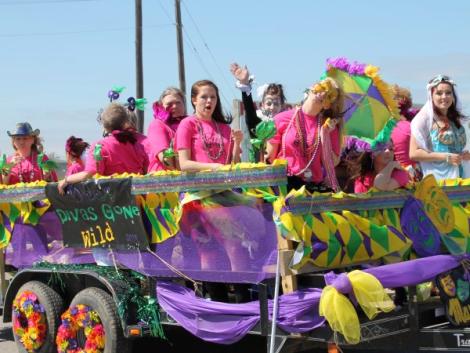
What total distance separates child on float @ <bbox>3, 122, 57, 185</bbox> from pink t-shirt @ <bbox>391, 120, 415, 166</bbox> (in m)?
3.25

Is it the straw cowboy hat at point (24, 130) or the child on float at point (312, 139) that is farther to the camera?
the straw cowboy hat at point (24, 130)

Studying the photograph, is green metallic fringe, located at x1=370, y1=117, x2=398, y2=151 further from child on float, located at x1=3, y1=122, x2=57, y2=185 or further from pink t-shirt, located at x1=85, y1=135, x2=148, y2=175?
child on float, located at x1=3, y1=122, x2=57, y2=185

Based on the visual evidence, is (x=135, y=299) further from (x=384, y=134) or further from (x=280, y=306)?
(x=384, y=134)

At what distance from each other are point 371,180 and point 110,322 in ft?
6.79

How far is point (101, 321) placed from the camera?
5715 mm

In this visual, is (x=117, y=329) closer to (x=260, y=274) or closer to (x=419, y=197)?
(x=260, y=274)

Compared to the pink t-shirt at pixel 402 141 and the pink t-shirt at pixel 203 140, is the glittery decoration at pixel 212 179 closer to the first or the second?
the pink t-shirt at pixel 203 140

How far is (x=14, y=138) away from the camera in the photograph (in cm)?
794

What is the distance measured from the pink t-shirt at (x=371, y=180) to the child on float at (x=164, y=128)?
1347mm

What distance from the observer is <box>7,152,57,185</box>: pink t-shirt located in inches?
305

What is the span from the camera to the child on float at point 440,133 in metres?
6.02

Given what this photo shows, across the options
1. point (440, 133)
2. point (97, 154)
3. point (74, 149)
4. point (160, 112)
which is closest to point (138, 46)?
point (74, 149)

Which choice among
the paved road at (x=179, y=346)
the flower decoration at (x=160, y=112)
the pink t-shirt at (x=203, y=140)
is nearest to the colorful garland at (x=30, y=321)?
the paved road at (x=179, y=346)

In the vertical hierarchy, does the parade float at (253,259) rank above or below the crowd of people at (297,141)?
below
